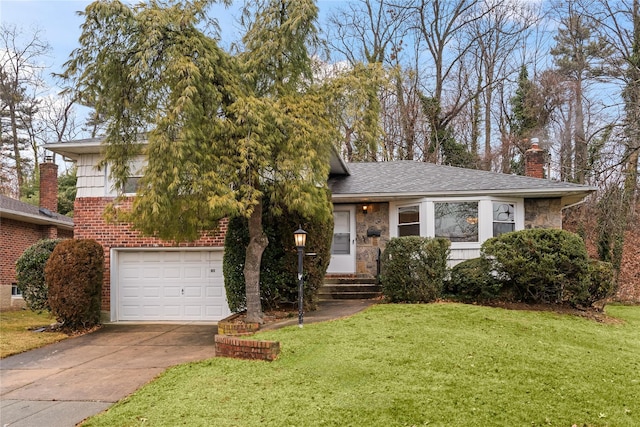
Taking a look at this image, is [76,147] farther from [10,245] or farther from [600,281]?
[600,281]

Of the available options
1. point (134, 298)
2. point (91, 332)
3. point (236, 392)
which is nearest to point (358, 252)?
point (134, 298)

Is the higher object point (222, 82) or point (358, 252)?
point (222, 82)

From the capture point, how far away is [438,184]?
11703 millimetres

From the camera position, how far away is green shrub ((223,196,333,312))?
29.3 feet

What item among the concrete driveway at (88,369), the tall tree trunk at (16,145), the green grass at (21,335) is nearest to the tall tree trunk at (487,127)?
Result: the concrete driveway at (88,369)

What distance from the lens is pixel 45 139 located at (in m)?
24.3

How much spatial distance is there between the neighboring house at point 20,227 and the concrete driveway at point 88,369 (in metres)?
5.82

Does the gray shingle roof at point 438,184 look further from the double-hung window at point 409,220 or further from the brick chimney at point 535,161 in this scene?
the brick chimney at point 535,161

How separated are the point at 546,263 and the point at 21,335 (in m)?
10.5

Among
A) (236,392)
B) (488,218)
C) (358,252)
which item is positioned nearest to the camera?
(236,392)

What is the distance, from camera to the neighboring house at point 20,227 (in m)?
13.7

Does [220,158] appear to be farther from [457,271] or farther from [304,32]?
[457,271]

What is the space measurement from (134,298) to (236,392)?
749 centimetres

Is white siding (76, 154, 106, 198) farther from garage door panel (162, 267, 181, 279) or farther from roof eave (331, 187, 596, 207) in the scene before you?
roof eave (331, 187, 596, 207)
